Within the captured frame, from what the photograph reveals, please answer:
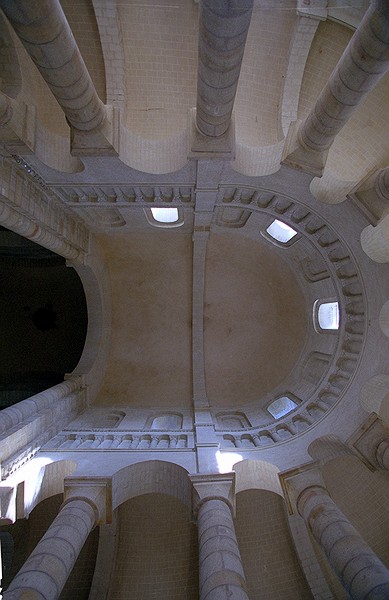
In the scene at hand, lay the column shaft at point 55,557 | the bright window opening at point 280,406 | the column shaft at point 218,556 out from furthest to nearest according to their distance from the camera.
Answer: the bright window opening at point 280,406, the column shaft at point 218,556, the column shaft at point 55,557

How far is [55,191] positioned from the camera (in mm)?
10180

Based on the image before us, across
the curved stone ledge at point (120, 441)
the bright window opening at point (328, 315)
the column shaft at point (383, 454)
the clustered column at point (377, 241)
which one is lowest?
the column shaft at point (383, 454)

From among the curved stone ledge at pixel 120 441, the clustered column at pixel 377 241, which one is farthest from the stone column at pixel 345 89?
the curved stone ledge at pixel 120 441

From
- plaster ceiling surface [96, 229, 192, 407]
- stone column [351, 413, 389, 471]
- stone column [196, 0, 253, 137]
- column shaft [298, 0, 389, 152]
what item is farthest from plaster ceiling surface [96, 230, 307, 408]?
stone column [196, 0, 253, 137]

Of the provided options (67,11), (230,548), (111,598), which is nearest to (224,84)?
(67,11)

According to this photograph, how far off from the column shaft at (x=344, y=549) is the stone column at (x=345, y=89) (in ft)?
24.7

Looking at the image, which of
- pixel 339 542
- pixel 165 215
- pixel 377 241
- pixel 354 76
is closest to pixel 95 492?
pixel 339 542

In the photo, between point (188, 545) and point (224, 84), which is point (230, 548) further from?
point (224, 84)

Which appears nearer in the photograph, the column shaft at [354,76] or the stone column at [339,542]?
the column shaft at [354,76]

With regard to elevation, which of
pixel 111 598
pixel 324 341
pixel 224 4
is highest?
pixel 224 4

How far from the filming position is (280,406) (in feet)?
47.6

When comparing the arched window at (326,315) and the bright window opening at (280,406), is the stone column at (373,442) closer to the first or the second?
the arched window at (326,315)

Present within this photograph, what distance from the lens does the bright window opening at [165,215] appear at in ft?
44.3

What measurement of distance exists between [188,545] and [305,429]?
16.4 ft
